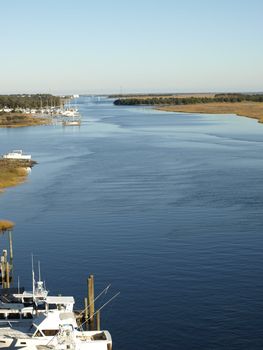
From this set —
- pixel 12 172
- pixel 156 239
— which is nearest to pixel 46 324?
pixel 156 239

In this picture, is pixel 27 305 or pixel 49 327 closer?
pixel 49 327

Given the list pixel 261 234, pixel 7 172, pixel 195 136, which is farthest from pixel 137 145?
pixel 261 234

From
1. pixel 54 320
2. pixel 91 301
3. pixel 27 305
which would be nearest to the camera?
pixel 54 320

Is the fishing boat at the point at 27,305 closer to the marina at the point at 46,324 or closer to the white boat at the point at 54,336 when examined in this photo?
the marina at the point at 46,324

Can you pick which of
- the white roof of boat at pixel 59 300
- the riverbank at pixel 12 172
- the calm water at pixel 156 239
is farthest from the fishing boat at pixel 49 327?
the riverbank at pixel 12 172

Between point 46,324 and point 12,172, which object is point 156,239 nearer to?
point 46,324

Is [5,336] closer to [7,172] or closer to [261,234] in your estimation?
[261,234]

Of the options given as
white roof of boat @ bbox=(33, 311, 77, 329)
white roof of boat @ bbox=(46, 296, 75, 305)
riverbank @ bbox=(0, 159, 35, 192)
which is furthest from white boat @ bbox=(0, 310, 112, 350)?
riverbank @ bbox=(0, 159, 35, 192)
